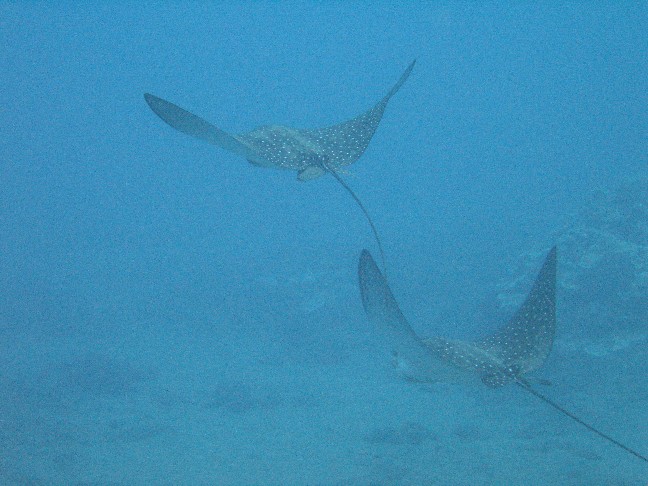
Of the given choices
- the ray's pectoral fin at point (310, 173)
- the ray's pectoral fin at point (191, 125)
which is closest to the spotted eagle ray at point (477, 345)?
the ray's pectoral fin at point (310, 173)

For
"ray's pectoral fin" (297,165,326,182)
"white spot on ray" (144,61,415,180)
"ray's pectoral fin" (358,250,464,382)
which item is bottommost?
"ray's pectoral fin" (358,250,464,382)

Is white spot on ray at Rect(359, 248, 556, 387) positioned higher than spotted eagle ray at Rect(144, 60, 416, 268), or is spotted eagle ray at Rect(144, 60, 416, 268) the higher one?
spotted eagle ray at Rect(144, 60, 416, 268)

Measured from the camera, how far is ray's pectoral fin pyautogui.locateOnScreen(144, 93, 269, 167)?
163 inches

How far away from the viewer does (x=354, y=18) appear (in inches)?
5758

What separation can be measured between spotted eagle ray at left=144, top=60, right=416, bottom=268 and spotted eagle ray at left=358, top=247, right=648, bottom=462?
123cm

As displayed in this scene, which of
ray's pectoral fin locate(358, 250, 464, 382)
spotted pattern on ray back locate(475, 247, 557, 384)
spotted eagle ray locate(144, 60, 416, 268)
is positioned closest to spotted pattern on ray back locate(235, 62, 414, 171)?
spotted eagle ray locate(144, 60, 416, 268)

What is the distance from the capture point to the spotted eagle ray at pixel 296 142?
4.45 meters

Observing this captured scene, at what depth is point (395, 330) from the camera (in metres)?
3.56

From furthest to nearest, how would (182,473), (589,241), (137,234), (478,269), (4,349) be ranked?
(137,234)
(478,269)
(4,349)
(589,241)
(182,473)

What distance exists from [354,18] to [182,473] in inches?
6303

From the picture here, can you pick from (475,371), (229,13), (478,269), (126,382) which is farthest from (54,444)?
(229,13)

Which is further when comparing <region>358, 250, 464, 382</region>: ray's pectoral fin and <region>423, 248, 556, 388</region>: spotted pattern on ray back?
<region>423, 248, 556, 388</region>: spotted pattern on ray back

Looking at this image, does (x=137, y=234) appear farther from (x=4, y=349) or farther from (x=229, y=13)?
(x=229, y=13)

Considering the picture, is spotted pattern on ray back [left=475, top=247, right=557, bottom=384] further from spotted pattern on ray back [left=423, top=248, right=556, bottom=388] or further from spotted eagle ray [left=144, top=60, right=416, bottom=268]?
spotted eagle ray [left=144, top=60, right=416, bottom=268]
